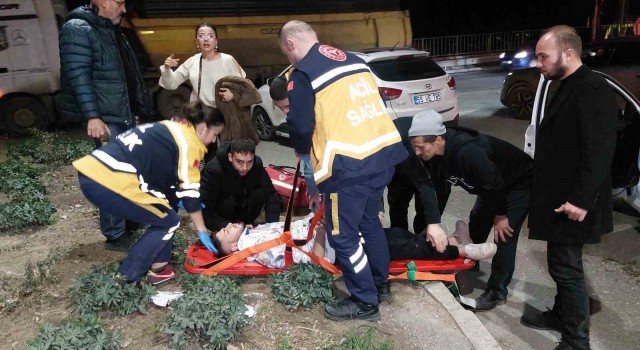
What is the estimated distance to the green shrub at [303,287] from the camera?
3.22 meters

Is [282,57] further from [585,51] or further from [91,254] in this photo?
[91,254]

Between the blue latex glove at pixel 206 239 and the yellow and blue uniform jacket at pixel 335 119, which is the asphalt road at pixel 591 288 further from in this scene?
the blue latex glove at pixel 206 239

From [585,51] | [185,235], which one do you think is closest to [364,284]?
[185,235]

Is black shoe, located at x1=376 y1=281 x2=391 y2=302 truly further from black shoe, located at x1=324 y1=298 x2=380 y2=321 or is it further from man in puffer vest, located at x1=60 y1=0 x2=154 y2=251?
man in puffer vest, located at x1=60 y1=0 x2=154 y2=251

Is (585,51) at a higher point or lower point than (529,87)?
higher

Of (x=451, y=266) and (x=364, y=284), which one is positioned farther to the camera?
(x=451, y=266)

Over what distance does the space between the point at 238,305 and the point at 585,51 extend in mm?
8281

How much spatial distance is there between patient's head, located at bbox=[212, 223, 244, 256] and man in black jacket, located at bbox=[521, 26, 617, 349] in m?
2.05

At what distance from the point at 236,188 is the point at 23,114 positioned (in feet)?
24.2

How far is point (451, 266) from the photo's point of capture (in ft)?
12.1

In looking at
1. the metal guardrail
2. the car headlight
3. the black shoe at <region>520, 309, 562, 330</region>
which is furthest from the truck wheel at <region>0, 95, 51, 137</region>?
the metal guardrail

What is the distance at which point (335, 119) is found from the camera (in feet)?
9.09

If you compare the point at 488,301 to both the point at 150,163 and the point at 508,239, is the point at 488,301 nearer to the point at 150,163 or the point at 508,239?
the point at 508,239

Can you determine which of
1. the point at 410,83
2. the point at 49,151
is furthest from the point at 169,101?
the point at 410,83
